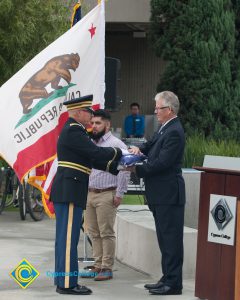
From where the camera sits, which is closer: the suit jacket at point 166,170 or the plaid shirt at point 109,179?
the suit jacket at point 166,170

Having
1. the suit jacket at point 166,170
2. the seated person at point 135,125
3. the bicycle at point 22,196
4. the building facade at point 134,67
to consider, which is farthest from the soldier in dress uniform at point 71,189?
the building facade at point 134,67

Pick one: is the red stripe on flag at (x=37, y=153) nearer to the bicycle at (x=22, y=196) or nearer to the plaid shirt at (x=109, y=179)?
the plaid shirt at (x=109, y=179)

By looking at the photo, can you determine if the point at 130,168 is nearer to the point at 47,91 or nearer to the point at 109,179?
the point at 109,179

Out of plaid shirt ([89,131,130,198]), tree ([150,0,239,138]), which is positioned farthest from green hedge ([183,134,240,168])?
tree ([150,0,239,138])

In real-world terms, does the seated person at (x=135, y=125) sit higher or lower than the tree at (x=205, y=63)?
lower

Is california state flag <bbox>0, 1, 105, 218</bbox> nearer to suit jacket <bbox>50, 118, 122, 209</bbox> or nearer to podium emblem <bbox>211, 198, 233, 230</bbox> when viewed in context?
suit jacket <bbox>50, 118, 122, 209</bbox>

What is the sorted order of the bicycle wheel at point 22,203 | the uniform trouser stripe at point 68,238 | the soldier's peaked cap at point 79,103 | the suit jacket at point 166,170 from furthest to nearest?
the bicycle wheel at point 22,203 → the soldier's peaked cap at point 79,103 → the uniform trouser stripe at point 68,238 → the suit jacket at point 166,170

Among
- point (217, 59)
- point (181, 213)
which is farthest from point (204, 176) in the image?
point (217, 59)

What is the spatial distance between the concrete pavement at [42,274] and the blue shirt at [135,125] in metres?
7.39

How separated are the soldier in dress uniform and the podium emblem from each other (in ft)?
4.36

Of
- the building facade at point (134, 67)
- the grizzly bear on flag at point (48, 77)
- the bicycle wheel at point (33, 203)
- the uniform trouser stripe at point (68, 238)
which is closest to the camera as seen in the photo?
the uniform trouser stripe at point (68, 238)

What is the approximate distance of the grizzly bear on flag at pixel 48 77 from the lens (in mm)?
9789

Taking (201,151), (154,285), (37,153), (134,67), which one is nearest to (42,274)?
(37,153)

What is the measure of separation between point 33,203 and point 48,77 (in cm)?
582
